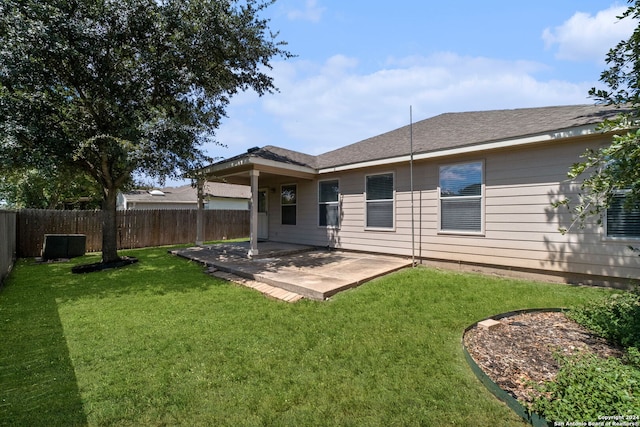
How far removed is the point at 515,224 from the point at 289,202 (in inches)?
263

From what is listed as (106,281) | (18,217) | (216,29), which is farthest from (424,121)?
(18,217)

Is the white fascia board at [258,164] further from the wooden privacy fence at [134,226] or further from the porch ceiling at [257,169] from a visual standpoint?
the wooden privacy fence at [134,226]

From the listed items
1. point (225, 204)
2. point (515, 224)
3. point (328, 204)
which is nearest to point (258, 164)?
point (328, 204)

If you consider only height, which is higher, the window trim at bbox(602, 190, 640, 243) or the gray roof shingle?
the gray roof shingle

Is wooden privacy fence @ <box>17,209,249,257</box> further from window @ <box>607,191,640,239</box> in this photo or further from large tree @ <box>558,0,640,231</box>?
window @ <box>607,191,640,239</box>

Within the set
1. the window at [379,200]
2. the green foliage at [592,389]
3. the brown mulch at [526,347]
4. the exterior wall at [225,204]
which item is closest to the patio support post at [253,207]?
the window at [379,200]

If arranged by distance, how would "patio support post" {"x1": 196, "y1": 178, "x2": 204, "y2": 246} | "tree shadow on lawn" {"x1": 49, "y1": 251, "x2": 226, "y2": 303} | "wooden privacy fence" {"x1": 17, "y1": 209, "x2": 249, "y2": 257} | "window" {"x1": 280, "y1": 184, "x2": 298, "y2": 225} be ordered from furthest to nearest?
"window" {"x1": 280, "y1": 184, "x2": 298, "y2": 225} → "wooden privacy fence" {"x1": 17, "y1": 209, "x2": 249, "y2": 257} → "patio support post" {"x1": 196, "y1": 178, "x2": 204, "y2": 246} → "tree shadow on lawn" {"x1": 49, "y1": 251, "x2": 226, "y2": 303}

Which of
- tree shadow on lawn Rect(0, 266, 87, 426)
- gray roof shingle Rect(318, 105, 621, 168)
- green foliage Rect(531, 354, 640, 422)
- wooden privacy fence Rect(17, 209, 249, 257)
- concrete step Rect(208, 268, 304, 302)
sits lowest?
tree shadow on lawn Rect(0, 266, 87, 426)

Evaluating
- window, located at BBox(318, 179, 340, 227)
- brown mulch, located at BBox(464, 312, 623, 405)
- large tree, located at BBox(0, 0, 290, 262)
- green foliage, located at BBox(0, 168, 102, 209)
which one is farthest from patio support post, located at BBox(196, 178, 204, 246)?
green foliage, located at BBox(0, 168, 102, 209)

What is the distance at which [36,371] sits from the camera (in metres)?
2.90

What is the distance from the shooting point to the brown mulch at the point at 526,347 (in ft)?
8.35

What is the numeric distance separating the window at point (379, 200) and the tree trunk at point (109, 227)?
7.09m

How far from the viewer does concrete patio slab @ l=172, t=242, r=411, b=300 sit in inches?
211

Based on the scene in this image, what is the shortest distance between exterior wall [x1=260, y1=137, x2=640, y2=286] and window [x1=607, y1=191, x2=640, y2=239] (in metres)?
0.14
